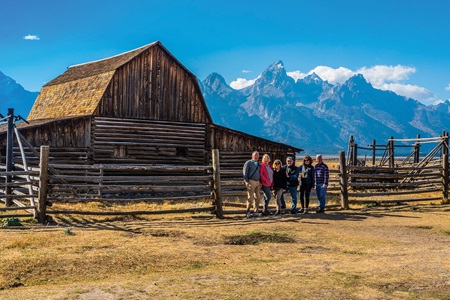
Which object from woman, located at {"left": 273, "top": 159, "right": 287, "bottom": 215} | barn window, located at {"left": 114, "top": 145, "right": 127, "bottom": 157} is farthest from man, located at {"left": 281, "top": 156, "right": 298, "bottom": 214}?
barn window, located at {"left": 114, "top": 145, "right": 127, "bottom": 157}

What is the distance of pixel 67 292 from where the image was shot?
20.9 feet

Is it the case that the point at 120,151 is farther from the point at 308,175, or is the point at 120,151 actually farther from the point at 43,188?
the point at 308,175

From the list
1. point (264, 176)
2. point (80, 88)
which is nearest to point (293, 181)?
point (264, 176)

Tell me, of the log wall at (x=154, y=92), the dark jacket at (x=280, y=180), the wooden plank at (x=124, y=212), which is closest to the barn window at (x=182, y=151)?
the log wall at (x=154, y=92)

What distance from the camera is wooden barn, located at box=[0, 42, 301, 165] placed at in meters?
22.8

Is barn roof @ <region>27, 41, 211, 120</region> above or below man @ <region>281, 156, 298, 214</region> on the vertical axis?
above

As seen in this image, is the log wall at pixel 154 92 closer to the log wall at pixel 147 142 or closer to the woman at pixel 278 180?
the log wall at pixel 147 142

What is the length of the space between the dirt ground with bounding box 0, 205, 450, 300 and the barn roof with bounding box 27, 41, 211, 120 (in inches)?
467

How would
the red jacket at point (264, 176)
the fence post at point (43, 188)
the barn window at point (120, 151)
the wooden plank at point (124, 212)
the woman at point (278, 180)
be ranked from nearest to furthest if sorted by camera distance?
the fence post at point (43, 188), the wooden plank at point (124, 212), the red jacket at point (264, 176), the woman at point (278, 180), the barn window at point (120, 151)

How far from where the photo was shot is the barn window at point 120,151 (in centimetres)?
2409

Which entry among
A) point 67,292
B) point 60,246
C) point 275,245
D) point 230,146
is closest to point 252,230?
point 275,245

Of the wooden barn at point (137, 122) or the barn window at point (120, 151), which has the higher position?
the wooden barn at point (137, 122)

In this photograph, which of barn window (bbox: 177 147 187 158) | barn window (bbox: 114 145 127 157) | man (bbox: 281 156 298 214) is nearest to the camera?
man (bbox: 281 156 298 214)

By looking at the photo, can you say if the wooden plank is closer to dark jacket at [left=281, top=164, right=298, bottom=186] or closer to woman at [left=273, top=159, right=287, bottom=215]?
woman at [left=273, top=159, right=287, bottom=215]
